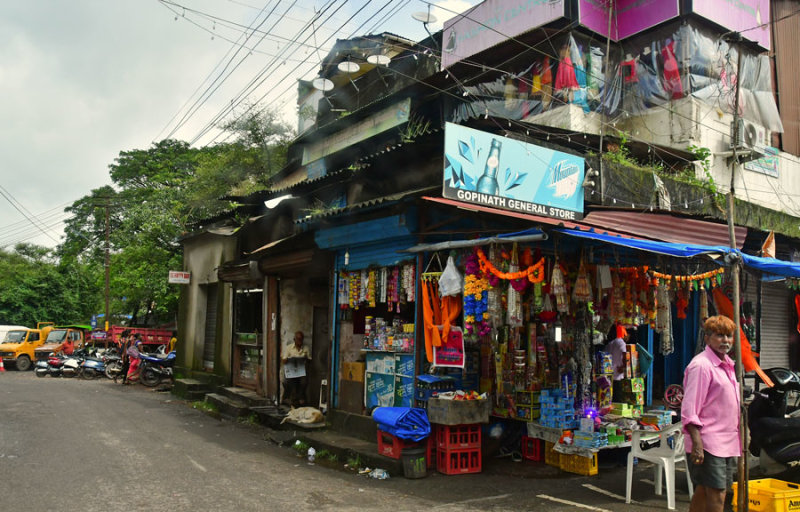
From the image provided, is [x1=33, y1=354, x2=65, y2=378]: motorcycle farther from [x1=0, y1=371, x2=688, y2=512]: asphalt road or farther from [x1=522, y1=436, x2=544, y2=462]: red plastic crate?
[x1=522, y1=436, x2=544, y2=462]: red plastic crate

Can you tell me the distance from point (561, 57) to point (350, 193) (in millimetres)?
5839

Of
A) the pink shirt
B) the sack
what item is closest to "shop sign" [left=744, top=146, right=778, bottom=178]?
the sack

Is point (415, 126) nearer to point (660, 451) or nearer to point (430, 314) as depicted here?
point (430, 314)

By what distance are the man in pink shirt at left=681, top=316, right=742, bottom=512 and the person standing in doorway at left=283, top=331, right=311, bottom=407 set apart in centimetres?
919

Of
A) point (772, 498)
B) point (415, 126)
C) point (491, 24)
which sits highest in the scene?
point (491, 24)

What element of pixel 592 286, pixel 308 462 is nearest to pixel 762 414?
pixel 592 286

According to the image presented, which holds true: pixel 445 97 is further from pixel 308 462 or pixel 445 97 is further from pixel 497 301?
pixel 308 462

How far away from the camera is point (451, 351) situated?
324 inches

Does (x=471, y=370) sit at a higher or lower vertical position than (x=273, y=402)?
higher

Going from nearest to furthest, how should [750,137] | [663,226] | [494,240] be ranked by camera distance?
[494,240] → [663,226] → [750,137]

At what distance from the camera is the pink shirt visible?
452cm

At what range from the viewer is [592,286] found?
8016mm

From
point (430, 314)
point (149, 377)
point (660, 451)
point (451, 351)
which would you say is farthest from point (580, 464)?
point (149, 377)

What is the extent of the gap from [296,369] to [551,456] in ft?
21.2
